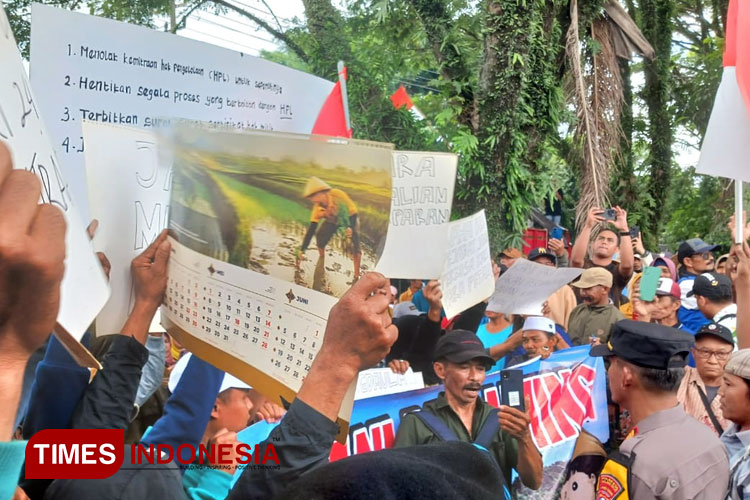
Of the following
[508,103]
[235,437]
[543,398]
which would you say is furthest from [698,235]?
[235,437]

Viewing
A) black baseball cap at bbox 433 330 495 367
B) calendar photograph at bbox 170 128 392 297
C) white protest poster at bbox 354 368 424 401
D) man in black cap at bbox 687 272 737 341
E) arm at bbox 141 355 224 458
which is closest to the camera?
calendar photograph at bbox 170 128 392 297

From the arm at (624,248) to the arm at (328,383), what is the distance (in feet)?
15.3

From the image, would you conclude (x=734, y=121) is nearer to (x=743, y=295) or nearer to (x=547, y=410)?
(x=743, y=295)

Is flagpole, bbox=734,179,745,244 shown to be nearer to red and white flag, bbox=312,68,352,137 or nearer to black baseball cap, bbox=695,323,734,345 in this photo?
black baseball cap, bbox=695,323,734,345

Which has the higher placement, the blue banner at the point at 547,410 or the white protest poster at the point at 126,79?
the white protest poster at the point at 126,79

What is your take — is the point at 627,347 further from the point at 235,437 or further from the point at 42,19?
the point at 42,19

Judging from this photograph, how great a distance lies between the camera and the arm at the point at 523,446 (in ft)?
9.09

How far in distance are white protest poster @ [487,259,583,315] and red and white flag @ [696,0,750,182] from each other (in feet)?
2.49

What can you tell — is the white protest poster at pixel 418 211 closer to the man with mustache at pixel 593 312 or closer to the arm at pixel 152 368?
the arm at pixel 152 368

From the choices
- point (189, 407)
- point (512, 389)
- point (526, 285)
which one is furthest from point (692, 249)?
point (189, 407)

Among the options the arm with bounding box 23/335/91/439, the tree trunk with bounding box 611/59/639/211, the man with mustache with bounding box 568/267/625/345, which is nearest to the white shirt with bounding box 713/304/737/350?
the man with mustache with bounding box 568/267/625/345

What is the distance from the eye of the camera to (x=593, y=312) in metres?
4.59

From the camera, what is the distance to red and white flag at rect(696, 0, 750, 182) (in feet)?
10.5

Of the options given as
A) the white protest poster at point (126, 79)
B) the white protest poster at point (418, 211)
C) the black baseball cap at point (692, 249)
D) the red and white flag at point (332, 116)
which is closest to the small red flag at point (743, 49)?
the white protest poster at point (418, 211)
